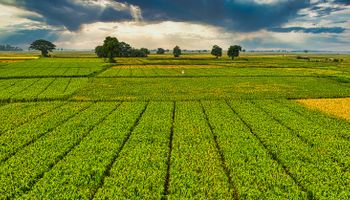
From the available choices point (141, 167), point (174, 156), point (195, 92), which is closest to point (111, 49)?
point (195, 92)

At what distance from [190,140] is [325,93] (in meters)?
33.8

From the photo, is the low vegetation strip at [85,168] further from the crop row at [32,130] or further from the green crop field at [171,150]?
the crop row at [32,130]

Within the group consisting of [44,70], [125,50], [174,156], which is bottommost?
[174,156]

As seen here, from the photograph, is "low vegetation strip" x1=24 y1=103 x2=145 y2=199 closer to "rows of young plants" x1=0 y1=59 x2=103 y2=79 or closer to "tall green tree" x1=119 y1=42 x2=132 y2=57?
Answer: "rows of young plants" x1=0 y1=59 x2=103 y2=79

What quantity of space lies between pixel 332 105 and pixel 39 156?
35441 mm

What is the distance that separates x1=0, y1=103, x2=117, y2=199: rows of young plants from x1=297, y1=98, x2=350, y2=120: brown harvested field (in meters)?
26.8

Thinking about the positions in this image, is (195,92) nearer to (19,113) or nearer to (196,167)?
(19,113)

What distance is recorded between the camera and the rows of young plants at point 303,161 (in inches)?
588

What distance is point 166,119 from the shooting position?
28891mm

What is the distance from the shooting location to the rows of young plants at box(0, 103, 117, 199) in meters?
15.2

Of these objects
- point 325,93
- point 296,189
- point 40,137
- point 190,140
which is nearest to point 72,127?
point 40,137

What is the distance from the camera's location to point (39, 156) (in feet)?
61.7

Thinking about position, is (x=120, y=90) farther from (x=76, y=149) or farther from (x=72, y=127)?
(x=76, y=149)

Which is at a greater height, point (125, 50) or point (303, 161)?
point (125, 50)
